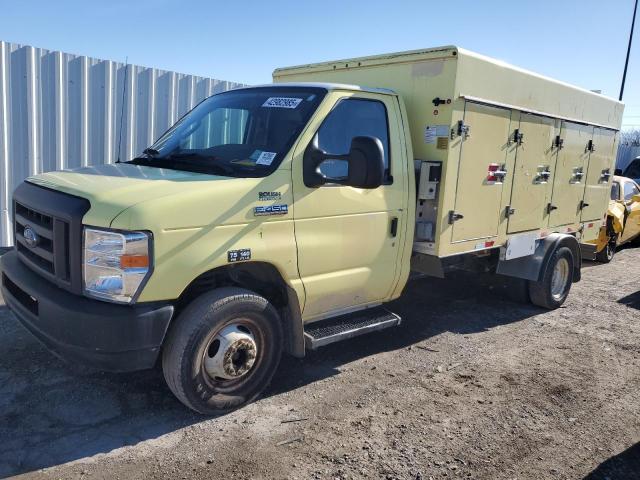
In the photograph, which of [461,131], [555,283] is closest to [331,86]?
[461,131]

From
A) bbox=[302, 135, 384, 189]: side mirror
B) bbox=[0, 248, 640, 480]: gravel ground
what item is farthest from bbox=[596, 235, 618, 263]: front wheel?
bbox=[302, 135, 384, 189]: side mirror

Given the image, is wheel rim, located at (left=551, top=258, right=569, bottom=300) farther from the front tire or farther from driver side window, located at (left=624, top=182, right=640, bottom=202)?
driver side window, located at (left=624, top=182, right=640, bottom=202)

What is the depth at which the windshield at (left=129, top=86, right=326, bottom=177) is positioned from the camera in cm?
404

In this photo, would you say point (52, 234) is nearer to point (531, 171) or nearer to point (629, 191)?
point (531, 171)

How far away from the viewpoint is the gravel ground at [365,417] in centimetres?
337

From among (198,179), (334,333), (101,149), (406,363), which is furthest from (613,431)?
(101,149)

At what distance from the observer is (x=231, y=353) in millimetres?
3826

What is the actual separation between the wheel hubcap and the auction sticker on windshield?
1.75m

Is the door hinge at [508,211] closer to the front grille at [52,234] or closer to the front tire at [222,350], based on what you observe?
the front tire at [222,350]

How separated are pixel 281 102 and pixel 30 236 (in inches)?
82.8

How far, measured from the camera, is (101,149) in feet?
28.0

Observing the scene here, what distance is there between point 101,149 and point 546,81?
6414 mm

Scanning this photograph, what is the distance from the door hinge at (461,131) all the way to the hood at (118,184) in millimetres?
2268

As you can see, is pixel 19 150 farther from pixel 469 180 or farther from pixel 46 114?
pixel 469 180
